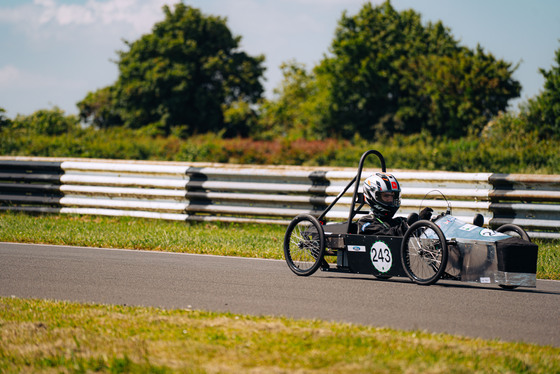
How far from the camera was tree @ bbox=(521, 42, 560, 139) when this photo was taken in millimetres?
34594

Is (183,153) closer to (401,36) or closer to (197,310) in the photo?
(197,310)

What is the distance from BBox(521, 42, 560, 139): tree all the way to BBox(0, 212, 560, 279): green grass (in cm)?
2450

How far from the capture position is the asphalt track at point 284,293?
232 inches

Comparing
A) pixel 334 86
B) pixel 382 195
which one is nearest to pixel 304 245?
pixel 382 195

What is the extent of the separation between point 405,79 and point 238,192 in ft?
135

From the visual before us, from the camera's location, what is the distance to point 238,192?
13.8 metres

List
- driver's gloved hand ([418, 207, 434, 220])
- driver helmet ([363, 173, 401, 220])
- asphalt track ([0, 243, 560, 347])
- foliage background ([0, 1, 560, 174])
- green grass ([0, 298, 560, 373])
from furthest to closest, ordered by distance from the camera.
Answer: foliage background ([0, 1, 560, 174])
driver helmet ([363, 173, 401, 220])
driver's gloved hand ([418, 207, 434, 220])
asphalt track ([0, 243, 560, 347])
green grass ([0, 298, 560, 373])

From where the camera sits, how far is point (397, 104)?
5525cm

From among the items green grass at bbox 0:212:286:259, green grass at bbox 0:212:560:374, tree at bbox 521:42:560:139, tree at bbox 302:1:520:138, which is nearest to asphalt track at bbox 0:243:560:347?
green grass at bbox 0:212:560:374

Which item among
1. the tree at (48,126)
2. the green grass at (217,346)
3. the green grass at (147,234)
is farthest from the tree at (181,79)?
the green grass at (217,346)

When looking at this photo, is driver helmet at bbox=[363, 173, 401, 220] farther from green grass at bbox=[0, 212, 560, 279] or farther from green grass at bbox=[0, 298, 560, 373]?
green grass at bbox=[0, 298, 560, 373]

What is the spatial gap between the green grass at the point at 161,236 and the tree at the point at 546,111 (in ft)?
80.4

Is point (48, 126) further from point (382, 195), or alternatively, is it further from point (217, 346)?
point (217, 346)

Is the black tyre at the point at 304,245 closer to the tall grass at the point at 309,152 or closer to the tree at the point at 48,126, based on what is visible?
the tall grass at the point at 309,152
